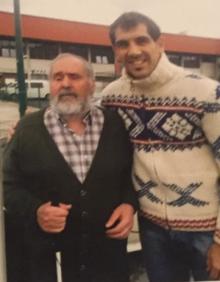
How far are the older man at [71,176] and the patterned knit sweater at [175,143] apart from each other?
0.14ft

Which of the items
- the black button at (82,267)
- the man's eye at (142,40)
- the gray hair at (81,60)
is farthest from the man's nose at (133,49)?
the black button at (82,267)

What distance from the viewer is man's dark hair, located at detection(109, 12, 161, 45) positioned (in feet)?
2.68

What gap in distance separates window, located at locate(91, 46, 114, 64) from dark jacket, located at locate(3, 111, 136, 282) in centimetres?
12

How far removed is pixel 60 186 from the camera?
82 cm

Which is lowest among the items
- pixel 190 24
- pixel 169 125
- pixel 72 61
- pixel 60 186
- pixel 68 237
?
pixel 68 237

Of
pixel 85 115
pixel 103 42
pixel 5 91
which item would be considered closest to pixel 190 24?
pixel 103 42

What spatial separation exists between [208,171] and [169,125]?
0.13 meters

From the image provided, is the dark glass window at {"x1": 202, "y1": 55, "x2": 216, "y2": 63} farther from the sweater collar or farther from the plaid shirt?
the plaid shirt

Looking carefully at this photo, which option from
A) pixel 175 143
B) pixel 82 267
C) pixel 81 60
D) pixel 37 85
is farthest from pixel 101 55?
pixel 82 267

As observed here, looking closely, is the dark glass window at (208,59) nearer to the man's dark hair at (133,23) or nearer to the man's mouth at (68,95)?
the man's dark hair at (133,23)

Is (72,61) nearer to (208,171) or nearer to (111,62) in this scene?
(111,62)

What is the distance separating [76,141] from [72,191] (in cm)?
10

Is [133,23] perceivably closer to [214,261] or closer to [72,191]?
[72,191]

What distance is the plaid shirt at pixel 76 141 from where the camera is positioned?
2.72 ft
